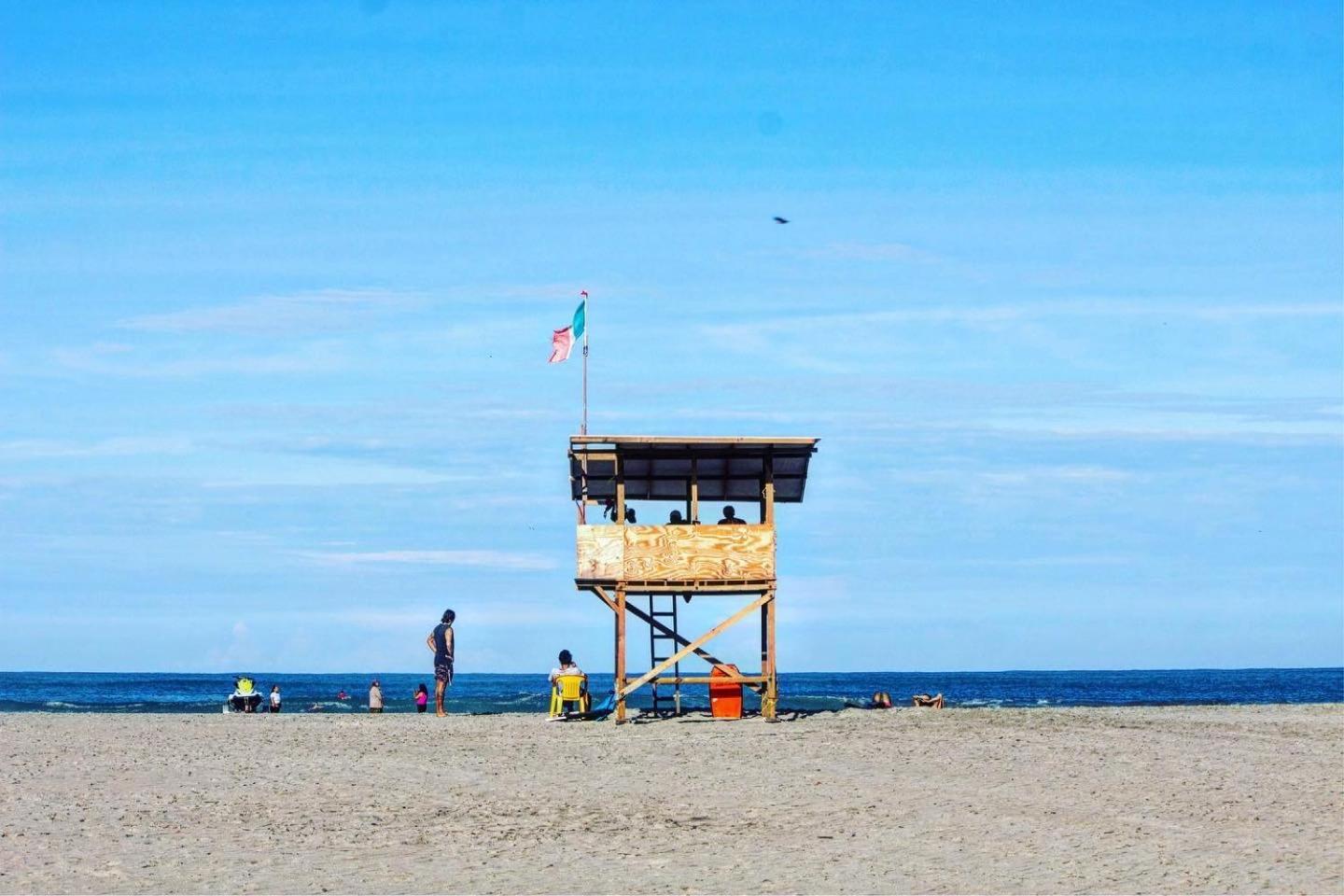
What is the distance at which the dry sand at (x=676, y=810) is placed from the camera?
12.8m

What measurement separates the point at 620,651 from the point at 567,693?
189 centimetres

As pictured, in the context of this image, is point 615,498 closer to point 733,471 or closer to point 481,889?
point 733,471

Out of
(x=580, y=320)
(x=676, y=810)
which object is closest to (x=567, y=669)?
(x=580, y=320)

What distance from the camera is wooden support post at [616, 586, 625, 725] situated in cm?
2784

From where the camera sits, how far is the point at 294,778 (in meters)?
19.3

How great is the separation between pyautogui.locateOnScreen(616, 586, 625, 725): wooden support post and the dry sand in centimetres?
145

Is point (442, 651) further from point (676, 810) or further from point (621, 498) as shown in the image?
point (676, 810)

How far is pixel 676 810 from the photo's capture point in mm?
16625

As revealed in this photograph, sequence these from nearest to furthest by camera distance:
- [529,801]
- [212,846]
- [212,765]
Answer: [212,846] < [529,801] < [212,765]

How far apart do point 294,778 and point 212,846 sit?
17.1 feet

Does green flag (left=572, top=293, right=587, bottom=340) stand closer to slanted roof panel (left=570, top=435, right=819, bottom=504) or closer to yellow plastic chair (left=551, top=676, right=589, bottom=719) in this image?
slanted roof panel (left=570, top=435, right=819, bottom=504)

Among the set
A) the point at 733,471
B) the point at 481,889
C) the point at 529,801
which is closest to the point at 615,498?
the point at 733,471

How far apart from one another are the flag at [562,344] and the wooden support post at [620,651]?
501cm

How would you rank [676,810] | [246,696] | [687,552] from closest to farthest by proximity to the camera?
[676,810] < [687,552] < [246,696]
